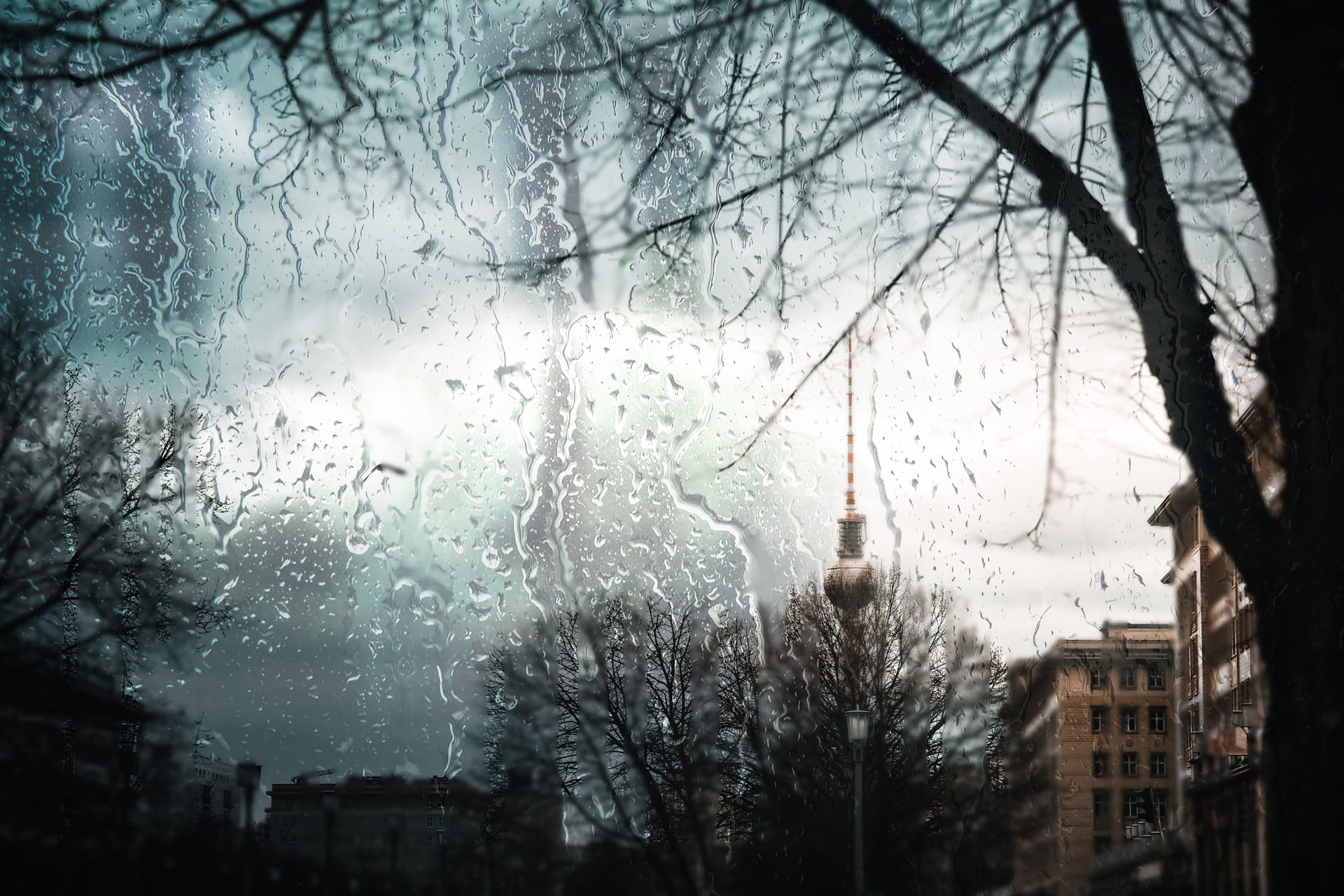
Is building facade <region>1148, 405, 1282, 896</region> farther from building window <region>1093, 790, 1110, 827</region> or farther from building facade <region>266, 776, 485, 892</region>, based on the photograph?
building facade <region>266, 776, 485, 892</region>

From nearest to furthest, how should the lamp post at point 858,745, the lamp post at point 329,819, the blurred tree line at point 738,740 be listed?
the lamp post at point 329,819 < the blurred tree line at point 738,740 < the lamp post at point 858,745

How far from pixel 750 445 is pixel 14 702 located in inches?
29.7

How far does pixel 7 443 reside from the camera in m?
1.08

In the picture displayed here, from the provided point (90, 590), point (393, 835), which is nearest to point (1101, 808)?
point (393, 835)

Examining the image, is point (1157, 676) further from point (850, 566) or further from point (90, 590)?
point (90, 590)

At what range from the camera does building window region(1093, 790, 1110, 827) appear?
1184 mm

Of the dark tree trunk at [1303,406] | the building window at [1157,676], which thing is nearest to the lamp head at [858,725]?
the building window at [1157,676]

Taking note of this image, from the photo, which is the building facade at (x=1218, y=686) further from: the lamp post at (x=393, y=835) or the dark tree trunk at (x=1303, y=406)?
the lamp post at (x=393, y=835)

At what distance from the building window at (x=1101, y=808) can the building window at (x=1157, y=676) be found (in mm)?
124

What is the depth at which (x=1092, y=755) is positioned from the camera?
119 cm

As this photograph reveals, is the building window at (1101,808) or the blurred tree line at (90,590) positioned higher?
the blurred tree line at (90,590)

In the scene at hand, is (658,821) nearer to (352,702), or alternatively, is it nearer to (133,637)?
(352,702)

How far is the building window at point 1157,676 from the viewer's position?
119 cm

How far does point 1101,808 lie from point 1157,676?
150 mm
